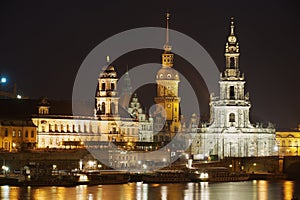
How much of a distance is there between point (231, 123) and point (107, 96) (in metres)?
16.4

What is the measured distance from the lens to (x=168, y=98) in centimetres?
15975

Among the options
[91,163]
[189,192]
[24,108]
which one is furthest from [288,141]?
[189,192]

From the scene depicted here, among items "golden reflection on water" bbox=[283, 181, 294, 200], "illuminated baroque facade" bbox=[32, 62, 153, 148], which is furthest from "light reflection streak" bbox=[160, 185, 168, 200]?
"illuminated baroque facade" bbox=[32, 62, 153, 148]

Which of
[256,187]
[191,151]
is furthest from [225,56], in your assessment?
[256,187]

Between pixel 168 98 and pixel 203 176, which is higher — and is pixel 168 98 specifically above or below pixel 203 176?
above

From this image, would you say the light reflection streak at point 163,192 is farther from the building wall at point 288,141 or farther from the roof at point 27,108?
the building wall at point 288,141

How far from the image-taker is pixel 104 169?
126312 mm

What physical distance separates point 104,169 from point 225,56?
24.6m

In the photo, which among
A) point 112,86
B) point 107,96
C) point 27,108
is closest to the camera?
point 27,108

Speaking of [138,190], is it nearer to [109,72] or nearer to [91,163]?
[91,163]

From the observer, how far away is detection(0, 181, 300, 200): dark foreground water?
9750 centimetres

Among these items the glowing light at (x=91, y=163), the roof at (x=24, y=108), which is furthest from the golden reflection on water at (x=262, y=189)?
the roof at (x=24, y=108)

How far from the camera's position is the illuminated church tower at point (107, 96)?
14575 centimetres

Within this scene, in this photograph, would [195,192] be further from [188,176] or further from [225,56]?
[225,56]
